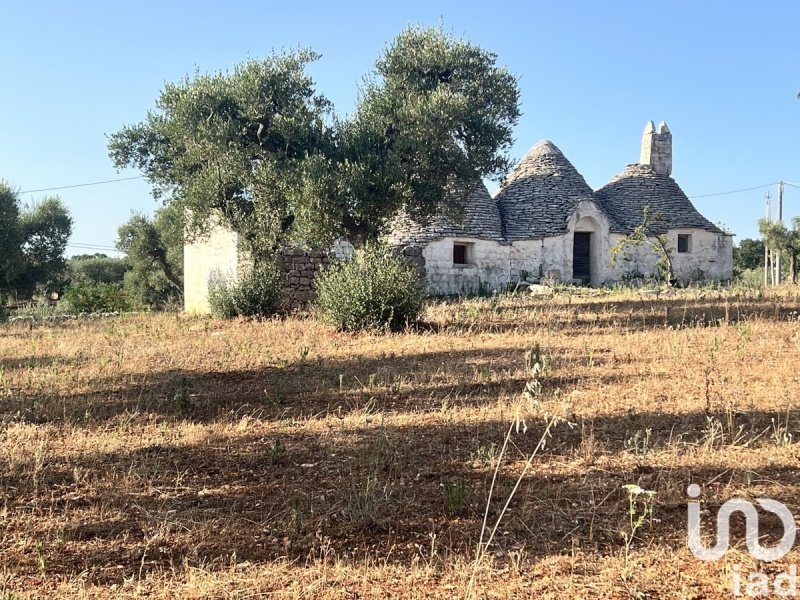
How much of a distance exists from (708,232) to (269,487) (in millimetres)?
27377

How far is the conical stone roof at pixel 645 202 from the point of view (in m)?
26.7

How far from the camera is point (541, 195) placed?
84.3ft

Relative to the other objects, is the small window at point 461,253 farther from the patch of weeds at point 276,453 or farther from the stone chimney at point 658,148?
the patch of weeds at point 276,453

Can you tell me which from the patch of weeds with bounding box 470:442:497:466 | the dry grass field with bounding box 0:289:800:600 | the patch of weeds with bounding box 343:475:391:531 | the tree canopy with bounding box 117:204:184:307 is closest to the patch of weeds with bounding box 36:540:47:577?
the dry grass field with bounding box 0:289:800:600

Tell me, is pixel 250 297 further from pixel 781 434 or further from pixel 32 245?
pixel 32 245

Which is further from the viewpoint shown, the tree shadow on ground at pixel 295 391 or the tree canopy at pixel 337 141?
the tree canopy at pixel 337 141

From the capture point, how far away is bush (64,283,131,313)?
26938 mm

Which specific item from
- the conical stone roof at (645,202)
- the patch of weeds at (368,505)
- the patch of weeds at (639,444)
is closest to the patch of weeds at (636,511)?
the patch of weeds at (639,444)

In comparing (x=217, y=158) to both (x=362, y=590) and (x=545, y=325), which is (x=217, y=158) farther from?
(x=362, y=590)

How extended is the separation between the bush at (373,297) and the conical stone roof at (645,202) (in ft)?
56.7

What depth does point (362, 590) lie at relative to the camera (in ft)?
9.46

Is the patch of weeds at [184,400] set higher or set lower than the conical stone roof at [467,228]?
lower

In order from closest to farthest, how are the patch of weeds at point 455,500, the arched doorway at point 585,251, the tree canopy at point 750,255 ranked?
the patch of weeds at point 455,500 → the arched doorway at point 585,251 → the tree canopy at point 750,255

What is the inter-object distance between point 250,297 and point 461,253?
38.5ft
